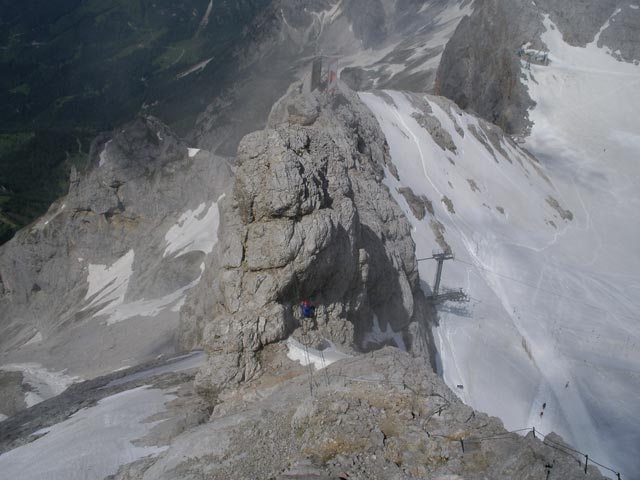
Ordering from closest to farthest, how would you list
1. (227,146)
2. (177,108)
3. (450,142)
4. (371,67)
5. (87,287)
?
1. (87,287)
2. (450,142)
3. (227,146)
4. (371,67)
5. (177,108)

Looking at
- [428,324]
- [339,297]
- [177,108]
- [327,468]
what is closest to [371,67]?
[177,108]

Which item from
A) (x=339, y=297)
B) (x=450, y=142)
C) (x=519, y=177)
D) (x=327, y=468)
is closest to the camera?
(x=327, y=468)

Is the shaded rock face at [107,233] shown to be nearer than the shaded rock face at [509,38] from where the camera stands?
Yes

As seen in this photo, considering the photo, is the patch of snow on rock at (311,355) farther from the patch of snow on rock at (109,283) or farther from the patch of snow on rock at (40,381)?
the patch of snow on rock at (109,283)

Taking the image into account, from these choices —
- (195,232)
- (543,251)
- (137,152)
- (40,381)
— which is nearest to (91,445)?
(40,381)

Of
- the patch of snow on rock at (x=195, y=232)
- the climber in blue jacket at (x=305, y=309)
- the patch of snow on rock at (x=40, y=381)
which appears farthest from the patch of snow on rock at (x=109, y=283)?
the climber in blue jacket at (x=305, y=309)

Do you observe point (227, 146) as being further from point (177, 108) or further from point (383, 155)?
point (383, 155)

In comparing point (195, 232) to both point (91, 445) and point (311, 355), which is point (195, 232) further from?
point (91, 445)
